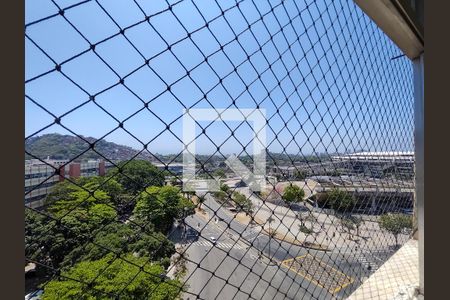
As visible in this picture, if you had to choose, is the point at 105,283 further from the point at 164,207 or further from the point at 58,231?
the point at 164,207

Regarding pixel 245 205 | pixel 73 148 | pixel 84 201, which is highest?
pixel 73 148

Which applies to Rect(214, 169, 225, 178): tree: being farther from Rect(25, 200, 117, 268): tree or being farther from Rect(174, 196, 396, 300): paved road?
Rect(25, 200, 117, 268): tree

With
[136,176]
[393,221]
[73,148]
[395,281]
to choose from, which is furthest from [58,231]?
[393,221]

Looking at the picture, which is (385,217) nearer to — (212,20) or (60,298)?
(212,20)

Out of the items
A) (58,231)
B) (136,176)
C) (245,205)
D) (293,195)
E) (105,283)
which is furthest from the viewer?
(58,231)

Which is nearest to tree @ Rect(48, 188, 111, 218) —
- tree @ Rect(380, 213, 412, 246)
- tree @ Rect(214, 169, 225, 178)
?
tree @ Rect(214, 169, 225, 178)

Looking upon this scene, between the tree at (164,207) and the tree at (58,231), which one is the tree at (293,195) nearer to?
the tree at (164,207)

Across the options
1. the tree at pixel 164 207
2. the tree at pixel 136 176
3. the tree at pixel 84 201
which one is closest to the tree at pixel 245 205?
the tree at pixel 164 207
